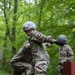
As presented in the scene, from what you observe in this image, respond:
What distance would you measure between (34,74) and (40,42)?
Result: 20.3 inches

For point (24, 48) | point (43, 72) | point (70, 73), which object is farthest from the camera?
point (24, 48)

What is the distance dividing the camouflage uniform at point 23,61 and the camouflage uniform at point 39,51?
A: 161mm

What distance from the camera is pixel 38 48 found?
15.8 feet

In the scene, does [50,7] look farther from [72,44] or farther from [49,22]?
[72,44]

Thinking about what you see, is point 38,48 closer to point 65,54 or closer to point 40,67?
point 40,67

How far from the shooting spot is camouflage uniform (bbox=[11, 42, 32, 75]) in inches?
195

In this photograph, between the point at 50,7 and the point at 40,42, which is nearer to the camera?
the point at 40,42

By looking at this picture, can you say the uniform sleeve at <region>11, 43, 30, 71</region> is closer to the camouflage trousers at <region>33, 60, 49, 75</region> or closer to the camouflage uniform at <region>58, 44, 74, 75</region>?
the camouflage trousers at <region>33, 60, 49, 75</region>

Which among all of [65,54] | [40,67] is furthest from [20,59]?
[65,54]

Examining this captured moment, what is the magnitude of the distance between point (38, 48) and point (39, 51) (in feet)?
0.17

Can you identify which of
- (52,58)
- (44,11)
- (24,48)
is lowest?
(52,58)

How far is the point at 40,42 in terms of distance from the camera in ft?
15.6

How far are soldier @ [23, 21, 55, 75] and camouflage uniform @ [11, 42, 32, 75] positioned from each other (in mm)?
146

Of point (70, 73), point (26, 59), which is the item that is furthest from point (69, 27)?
point (70, 73)
